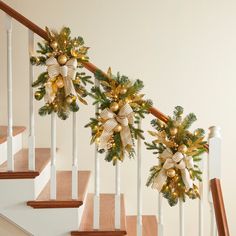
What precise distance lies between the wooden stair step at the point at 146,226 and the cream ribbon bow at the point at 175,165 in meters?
0.76

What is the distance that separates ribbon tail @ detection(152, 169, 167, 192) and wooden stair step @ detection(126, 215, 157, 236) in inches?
28.9

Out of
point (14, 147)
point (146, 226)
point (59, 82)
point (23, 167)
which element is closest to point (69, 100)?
point (59, 82)

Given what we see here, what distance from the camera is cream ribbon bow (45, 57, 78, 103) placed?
2.69 meters

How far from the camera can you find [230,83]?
13.1 feet

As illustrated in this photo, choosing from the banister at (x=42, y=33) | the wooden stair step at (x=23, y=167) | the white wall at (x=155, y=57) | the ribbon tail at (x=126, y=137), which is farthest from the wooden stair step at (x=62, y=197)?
the banister at (x=42, y=33)

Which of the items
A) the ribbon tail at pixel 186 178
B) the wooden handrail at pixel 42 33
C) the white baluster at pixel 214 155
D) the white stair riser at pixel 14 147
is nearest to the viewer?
the white baluster at pixel 214 155

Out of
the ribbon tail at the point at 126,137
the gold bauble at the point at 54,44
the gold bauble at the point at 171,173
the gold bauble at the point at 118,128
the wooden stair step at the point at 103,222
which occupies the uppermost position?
the gold bauble at the point at 54,44

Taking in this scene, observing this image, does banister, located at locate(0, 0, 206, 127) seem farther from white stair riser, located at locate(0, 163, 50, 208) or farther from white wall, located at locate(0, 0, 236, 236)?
white wall, located at locate(0, 0, 236, 236)

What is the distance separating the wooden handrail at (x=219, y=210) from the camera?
2.02 metres

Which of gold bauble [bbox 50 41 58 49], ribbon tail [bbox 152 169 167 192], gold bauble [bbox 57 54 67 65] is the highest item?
gold bauble [bbox 50 41 58 49]

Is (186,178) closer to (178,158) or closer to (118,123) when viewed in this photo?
(178,158)

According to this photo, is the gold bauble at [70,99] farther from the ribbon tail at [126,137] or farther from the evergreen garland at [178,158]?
the evergreen garland at [178,158]

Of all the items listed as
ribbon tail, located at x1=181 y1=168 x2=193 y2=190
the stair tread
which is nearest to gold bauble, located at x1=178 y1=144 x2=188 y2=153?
ribbon tail, located at x1=181 y1=168 x2=193 y2=190

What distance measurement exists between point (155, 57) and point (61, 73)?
4.66ft
